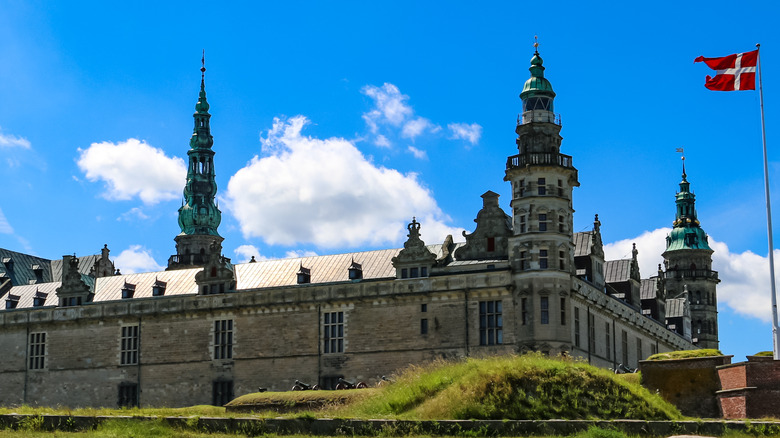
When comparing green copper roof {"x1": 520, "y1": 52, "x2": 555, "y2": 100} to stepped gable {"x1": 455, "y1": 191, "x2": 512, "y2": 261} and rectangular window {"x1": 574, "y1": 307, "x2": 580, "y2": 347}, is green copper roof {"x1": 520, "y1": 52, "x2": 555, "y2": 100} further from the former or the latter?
rectangular window {"x1": 574, "y1": 307, "x2": 580, "y2": 347}

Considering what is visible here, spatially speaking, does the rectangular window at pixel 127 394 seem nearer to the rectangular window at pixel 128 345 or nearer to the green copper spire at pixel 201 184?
the rectangular window at pixel 128 345

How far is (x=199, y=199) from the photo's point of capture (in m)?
118

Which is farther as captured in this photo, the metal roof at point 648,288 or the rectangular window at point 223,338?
the metal roof at point 648,288

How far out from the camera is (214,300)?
76.9m

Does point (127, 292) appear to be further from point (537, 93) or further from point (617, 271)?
point (617, 271)

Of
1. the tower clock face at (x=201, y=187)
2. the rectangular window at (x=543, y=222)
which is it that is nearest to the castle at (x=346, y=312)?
the rectangular window at (x=543, y=222)

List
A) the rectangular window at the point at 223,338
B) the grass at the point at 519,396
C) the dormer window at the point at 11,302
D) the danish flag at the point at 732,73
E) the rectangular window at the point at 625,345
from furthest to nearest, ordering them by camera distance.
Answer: the dormer window at the point at 11,302, the rectangular window at the point at 625,345, the rectangular window at the point at 223,338, the danish flag at the point at 732,73, the grass at the point at 519,396

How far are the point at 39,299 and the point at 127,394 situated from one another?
42.5ft

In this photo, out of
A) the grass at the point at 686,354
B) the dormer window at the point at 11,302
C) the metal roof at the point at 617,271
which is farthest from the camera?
the metal roof at the point at 617,271

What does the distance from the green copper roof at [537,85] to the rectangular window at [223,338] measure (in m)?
25.6

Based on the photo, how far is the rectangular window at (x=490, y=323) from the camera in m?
68.0

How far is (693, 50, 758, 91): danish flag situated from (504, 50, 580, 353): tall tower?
24080mm

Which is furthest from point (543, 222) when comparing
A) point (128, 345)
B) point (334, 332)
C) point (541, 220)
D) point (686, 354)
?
point (128, 345)

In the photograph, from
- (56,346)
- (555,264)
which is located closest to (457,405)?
(555,264)
